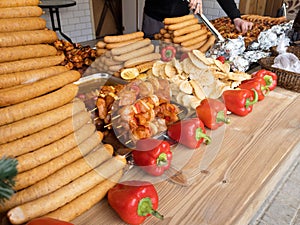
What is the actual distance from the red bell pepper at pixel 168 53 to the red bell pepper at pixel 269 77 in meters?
0.50

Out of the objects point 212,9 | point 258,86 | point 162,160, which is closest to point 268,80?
point 258,86


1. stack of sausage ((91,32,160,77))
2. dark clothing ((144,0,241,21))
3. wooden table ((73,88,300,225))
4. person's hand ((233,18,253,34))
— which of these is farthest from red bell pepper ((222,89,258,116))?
dark clothing ((144,0,241,21))

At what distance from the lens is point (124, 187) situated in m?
0.77

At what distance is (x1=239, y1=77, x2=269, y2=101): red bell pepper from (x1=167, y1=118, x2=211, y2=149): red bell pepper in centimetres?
53

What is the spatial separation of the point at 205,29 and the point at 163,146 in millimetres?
1340

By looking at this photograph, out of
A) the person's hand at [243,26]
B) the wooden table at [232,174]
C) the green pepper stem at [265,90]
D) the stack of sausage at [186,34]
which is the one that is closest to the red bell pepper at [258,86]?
the green pepper stem at [265,90]

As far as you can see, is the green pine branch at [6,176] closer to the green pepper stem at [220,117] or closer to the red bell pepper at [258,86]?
the green pepper stem at [220,117]

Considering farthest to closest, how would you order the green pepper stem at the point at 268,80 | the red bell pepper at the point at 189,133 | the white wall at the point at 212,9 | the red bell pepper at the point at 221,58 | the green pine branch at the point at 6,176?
the white wall at the point at 212,9 → the red bell pepper at the point at 221,58 → the green pepper stem at the point at 268,80 → the red bell pepper at the point at 189,133 → the green pine branch at the point at 6,176

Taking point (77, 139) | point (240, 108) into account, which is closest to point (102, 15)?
point (240, 108)

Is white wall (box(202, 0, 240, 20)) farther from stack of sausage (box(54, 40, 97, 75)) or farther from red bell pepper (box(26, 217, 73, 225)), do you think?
red bell pepper (box(26, 217, 73, 225))

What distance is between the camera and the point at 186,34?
1.75 m

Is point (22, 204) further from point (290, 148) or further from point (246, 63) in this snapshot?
point (246, 63)

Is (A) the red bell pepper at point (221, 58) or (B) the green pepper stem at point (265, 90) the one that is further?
(A) the red bell pepper at point (221, 58)

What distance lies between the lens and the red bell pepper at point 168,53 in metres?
1.48
